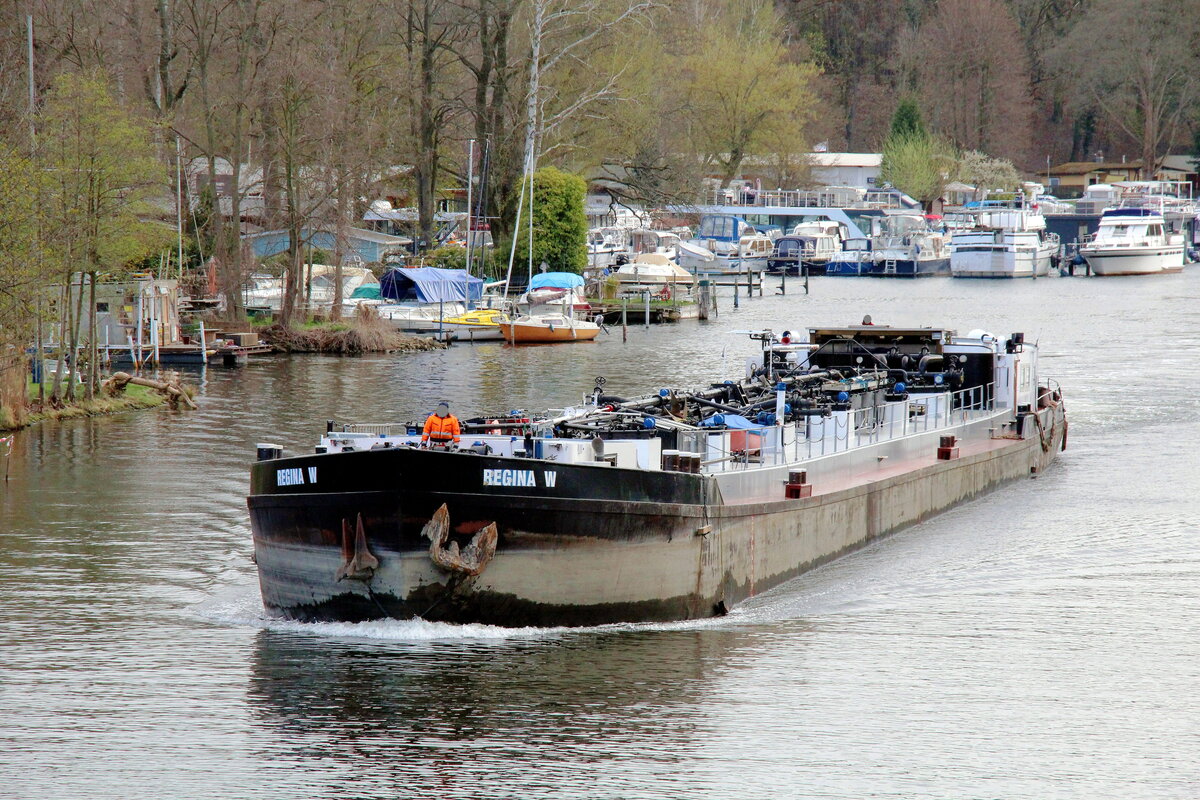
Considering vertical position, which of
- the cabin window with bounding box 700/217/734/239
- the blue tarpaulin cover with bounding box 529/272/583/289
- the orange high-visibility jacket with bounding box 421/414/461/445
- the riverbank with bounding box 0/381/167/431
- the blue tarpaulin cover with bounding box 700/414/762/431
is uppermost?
the cabin window with bounding box 700/217/734/239

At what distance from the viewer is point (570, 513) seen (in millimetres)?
19953

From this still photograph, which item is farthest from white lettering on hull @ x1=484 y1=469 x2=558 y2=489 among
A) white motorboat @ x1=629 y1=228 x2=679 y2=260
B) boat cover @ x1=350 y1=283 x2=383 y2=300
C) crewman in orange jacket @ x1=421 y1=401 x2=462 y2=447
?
white motorboat @ x1=629 y1=228 x2=679 y2=260

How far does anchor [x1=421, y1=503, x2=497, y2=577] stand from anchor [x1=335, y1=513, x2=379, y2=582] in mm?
872

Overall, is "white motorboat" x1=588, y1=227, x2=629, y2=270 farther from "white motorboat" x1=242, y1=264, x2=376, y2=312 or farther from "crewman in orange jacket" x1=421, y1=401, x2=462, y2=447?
"crewman in orange jacket" x1=421, y1=401, x2=462, y2=447

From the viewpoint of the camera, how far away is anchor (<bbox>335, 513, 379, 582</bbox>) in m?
19.9

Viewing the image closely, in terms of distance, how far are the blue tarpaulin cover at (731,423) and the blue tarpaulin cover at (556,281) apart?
45.2 m

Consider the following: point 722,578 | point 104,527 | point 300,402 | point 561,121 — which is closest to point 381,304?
point 561,121

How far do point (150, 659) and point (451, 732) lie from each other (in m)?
4.98

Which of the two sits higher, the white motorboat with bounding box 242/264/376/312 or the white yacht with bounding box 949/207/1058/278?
the white yacht with bounding box 949/207/1058/278

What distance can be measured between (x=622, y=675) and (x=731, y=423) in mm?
7061

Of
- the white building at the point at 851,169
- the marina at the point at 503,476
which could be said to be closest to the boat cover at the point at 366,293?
the marina at the point at 503,476

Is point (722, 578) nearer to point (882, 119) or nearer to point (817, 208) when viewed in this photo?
point (817, 208)

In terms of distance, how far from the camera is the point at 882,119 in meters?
157

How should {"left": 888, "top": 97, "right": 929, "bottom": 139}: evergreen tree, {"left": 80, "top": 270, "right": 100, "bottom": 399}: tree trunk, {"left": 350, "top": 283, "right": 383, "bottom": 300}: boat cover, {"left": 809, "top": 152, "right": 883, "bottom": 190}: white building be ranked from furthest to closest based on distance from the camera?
{"left": 809, "top": 152, "right": 883, "bottom": 190}: white building < {"left": 888, "top": 97, "right": 929, "bottom": 139}: evergreen tree < {"left": 350, "top": 283, "right": 383, "bottom": 300}: boat cover < {"left": 80, "top": 270, "right": 100, "bottom": 399}: tree trunk
